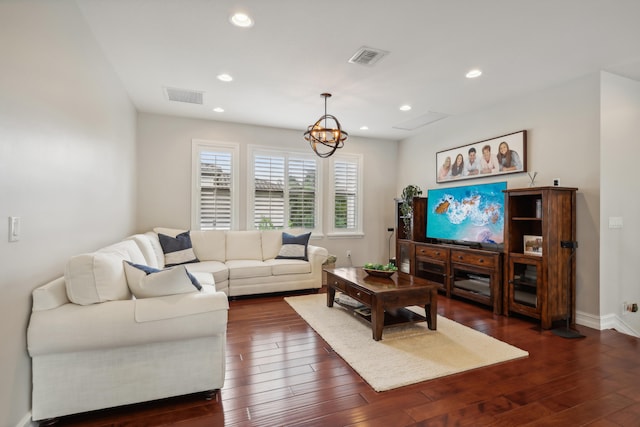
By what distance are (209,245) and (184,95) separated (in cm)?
218

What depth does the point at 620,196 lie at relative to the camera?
3.53m

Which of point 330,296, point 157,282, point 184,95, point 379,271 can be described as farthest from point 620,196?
point 184,95

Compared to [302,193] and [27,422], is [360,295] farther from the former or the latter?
[302,193]

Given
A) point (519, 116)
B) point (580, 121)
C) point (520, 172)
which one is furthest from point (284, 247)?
point (580, 121)

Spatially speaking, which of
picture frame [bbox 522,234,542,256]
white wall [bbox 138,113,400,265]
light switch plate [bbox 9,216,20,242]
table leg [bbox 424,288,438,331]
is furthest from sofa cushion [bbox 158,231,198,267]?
picture frame [bbox 522,234,542,256]

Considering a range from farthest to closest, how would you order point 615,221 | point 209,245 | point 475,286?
point 209,245 < point 475,286 < point 615,221

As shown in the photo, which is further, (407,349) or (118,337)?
(407,349)

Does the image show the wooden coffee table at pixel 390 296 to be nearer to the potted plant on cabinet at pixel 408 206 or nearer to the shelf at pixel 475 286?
the shelf at pixel 475 286

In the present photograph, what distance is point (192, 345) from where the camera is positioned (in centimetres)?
205

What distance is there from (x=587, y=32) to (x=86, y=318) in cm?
431

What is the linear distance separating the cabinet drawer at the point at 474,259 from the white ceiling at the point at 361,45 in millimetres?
2113

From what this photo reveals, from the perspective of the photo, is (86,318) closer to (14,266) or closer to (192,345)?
(14,266)

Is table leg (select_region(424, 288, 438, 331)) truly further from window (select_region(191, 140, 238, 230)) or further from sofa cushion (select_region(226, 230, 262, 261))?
window (select_region(191, 140, 238, 230))

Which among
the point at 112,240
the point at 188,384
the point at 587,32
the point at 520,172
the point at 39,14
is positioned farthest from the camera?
the point at 520,172
